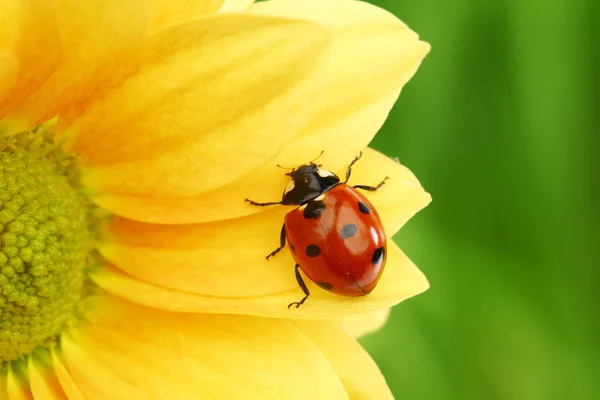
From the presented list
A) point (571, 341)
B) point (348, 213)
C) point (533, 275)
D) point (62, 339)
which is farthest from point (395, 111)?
point (62, 339)

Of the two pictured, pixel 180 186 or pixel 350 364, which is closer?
pixel 180 186

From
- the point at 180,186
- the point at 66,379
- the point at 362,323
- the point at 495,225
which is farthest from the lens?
the point at 495,225

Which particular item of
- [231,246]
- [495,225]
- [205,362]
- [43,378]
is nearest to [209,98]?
[231,246]

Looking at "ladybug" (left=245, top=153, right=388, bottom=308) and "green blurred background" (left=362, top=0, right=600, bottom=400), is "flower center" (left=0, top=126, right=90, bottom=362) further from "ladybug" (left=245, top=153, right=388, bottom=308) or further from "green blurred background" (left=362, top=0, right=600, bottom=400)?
"green blurred background" (left=362, top=0, right=600, bottom=400)

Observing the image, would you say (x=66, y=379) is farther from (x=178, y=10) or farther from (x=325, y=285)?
(x=178, y=10)

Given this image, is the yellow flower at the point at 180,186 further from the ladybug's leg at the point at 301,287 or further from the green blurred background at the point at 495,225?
the green blurred background at the point at 495,225

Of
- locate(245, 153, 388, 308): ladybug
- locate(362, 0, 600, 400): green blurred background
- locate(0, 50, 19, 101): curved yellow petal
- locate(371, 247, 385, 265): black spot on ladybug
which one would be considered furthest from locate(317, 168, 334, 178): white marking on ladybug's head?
locate(362, 0, 600, 400): green blurred background

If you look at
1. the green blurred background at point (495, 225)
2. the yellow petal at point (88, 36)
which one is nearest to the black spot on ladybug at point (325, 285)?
the yellow petal at point (88, 36)
